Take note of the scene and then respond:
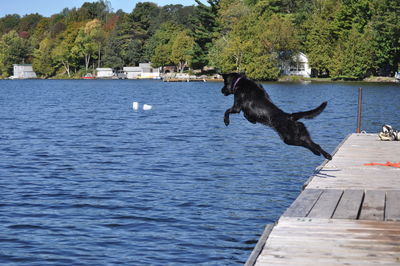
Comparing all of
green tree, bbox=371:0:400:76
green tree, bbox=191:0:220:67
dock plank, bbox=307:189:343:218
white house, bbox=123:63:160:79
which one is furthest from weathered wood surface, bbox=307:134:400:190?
white house, bbox=123:63:160:79

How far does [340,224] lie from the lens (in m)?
7.86

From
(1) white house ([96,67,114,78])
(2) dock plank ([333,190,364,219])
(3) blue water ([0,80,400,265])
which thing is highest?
(1) white house ([96,67,114,78])

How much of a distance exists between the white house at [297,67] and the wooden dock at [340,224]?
92162 millimetres

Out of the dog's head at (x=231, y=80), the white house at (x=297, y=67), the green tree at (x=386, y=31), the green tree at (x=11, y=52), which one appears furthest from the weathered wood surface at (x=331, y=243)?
the green tree at (x=11, y=52)

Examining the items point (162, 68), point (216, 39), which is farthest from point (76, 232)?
point (162, 68)

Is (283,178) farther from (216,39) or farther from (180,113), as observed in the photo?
(216,39)

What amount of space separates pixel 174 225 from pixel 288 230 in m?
4.19

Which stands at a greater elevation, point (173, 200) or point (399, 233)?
point (399, 233)

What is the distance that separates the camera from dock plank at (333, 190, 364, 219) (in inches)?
328

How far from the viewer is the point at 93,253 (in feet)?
32.2

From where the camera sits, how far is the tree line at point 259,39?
91250mm

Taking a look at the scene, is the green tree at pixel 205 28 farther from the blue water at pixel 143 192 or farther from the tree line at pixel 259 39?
the blue water at pixel 143 192

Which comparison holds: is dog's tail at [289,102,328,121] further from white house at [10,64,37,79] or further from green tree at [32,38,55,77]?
white house at [10,64,37,79]

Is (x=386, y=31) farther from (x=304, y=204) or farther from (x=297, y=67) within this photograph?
(x=304, y=204)
